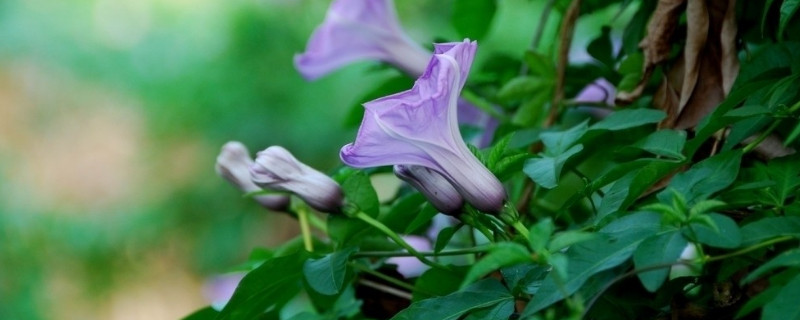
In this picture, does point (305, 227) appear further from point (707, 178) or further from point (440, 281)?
point (707, 178)

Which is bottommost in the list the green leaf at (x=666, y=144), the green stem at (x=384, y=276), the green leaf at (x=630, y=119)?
the green stem at (x=384, y=276)

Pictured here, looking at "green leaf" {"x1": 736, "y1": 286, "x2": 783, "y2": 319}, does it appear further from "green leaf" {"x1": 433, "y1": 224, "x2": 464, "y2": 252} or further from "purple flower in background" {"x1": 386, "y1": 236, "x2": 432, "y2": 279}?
"purple flower in background" {"x1": 386, "y1": 236, "x2": 432, "y2": 279}

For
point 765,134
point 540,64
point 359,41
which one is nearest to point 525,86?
point 540,64

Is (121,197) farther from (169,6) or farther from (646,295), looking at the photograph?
(646,295)

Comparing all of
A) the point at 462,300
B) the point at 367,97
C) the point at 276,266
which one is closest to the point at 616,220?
the point at 462,300

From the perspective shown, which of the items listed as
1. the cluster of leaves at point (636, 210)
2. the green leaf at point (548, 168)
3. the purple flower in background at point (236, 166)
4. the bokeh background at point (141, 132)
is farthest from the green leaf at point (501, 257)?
the bokeh background at point (141, 132)

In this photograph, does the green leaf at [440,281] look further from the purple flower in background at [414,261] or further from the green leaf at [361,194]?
the purple flower in background at [414,261]
